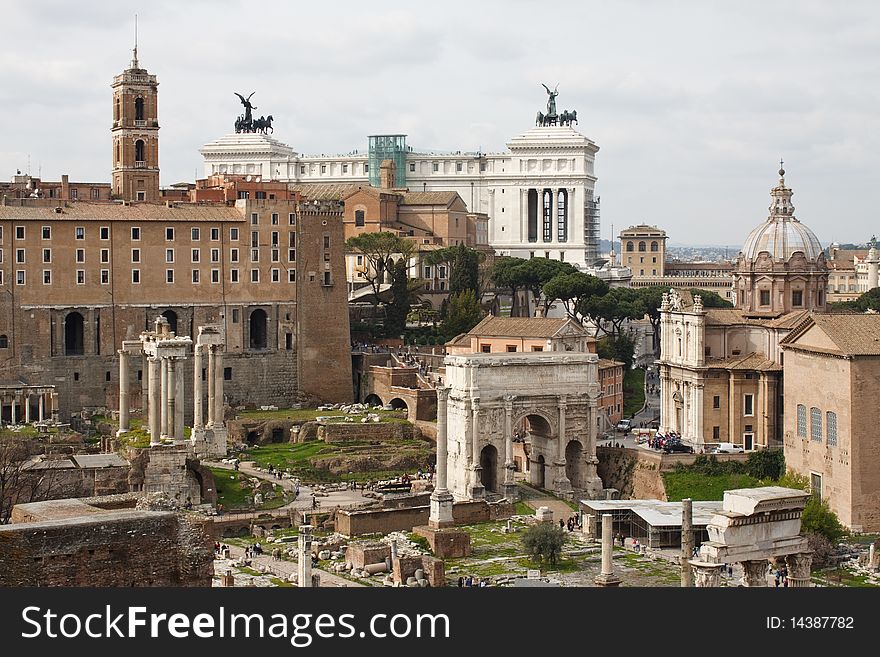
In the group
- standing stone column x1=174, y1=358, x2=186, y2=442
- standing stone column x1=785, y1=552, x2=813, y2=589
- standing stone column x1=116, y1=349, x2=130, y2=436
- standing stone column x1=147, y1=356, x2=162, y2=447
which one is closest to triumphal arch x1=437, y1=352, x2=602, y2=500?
standing stone column x1=174, y1=358, x2=186, y2=442

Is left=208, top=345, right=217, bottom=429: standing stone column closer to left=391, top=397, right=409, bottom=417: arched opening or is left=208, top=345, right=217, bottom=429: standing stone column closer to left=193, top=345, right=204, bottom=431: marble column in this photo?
left=193, top=345, right=204, bottom=431: marble column

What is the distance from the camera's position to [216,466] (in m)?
60.8

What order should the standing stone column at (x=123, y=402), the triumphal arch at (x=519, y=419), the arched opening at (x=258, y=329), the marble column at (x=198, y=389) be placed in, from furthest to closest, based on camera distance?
1. the arched opening at (x=258, y=329)
2. the marble column at (x=198, y=389)
3. the standing stone column at (x=123, y=402)
4. the triumphal arch at (x=519, y=419)

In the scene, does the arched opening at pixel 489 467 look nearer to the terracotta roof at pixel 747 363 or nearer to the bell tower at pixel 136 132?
the terracotta roof at pixel 747 363

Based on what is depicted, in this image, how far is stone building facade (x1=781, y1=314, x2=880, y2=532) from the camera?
53.0 metres

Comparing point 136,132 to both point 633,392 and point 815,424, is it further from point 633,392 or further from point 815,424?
point 815,424

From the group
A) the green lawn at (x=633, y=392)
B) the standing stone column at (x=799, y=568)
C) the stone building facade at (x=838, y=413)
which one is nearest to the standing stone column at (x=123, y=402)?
the green lawn at (x=633, y=392)

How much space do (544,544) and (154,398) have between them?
19.3m

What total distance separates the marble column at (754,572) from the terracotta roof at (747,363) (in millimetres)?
25330

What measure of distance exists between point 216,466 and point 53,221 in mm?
15600

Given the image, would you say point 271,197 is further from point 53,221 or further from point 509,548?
point 509,548

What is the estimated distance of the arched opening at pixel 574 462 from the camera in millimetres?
61225

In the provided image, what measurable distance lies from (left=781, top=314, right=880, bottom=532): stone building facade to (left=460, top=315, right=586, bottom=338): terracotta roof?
1174cm
